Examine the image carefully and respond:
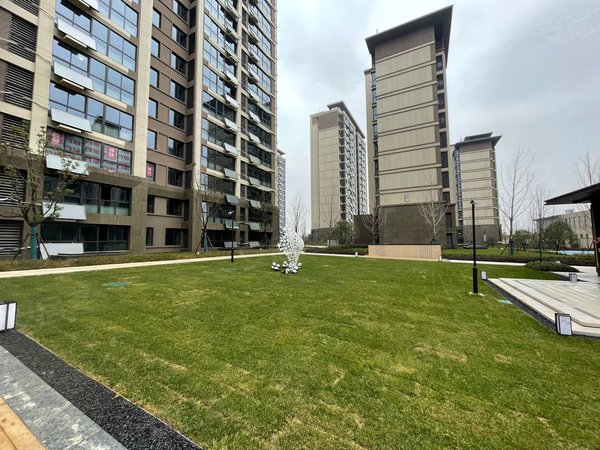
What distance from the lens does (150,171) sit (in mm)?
26594

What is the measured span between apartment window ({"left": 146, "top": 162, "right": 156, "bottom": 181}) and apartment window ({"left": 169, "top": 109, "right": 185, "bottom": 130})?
548 cm

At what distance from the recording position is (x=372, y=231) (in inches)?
1591

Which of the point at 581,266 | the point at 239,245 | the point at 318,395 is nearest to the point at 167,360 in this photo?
the point at 318,395

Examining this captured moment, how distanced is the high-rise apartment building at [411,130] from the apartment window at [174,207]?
25.3 m

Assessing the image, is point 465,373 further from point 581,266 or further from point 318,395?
point 581,266

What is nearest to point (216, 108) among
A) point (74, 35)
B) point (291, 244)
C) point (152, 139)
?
point (152, 139)

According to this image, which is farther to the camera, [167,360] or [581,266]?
[581,266]

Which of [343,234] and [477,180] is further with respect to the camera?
[477,180]

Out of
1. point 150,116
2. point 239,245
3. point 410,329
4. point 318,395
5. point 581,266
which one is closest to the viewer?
point 318,395

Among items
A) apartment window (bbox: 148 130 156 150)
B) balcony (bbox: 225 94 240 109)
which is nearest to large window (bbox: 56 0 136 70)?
apartment window (bbox: 148 130 156 150)

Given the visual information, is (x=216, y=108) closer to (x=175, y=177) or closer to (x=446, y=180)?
(x=175, y=177)

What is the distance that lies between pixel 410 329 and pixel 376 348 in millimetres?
1463

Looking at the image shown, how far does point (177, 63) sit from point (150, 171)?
13434 millimetres

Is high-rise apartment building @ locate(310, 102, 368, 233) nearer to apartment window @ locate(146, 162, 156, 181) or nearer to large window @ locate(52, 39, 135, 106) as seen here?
apartment window @ locate(146, 162, 156, 181)
